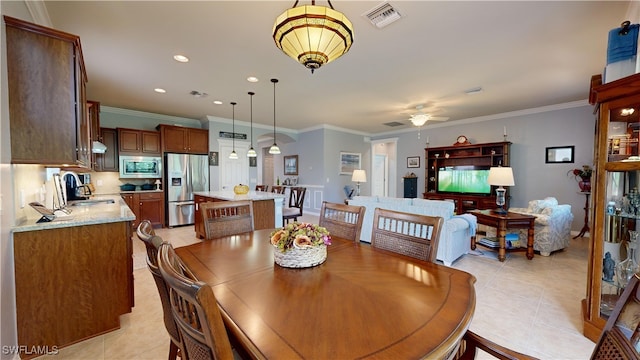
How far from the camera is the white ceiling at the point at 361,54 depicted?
7.34 feet

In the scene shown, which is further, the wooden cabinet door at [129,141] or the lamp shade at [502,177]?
the wooden cabinet door at [129,141]

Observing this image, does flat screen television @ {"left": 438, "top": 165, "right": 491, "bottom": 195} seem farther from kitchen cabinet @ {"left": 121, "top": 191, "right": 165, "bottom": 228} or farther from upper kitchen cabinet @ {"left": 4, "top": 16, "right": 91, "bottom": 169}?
upper kitchen cabinet @ {"left": 4, "top": 16, "right": 91, "bottom": 169}

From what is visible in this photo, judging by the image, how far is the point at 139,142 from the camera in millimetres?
5531

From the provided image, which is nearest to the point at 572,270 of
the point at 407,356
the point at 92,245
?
the point at 407,356

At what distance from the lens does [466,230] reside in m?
3.64

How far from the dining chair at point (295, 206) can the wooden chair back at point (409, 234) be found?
2863 millimetres

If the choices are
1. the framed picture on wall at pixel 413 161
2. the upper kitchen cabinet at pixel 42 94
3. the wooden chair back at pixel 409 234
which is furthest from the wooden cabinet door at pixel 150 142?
the framed picture on wall at pixel 413 161

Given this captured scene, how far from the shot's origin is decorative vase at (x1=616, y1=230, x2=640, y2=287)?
1842mm

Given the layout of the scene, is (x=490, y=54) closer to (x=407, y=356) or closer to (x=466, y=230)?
(x=466, y=230)

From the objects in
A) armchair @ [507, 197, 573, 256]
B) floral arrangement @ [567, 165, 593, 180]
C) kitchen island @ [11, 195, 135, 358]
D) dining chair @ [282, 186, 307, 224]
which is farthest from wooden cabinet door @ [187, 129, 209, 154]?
floral arrangement @ [567, 165, 593, 180]

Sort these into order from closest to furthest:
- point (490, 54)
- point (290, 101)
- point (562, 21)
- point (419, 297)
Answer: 1. point (419, 297)
2. point (562, 21)
3. point (490, 54)
4. point (290, 101)

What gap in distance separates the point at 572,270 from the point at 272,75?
4.66m

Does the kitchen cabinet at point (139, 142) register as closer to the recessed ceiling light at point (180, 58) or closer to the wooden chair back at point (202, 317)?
the recessed ceiling light at point (180, 58)

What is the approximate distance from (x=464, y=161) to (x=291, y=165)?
495 cm
